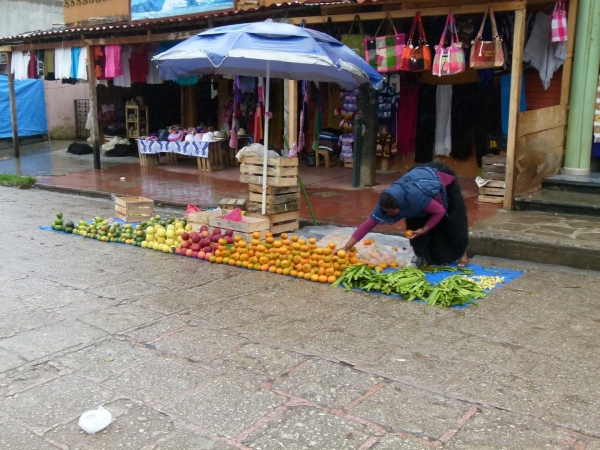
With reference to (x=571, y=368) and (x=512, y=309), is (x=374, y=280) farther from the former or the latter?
(x=571, y=368)

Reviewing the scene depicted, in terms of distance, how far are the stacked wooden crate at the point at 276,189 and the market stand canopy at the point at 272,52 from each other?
1.24 metres

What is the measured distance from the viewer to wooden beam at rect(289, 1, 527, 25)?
8.65m

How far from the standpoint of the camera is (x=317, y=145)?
550 inches

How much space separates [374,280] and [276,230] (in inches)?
93.6

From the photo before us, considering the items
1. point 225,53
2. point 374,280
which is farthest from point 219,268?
point 225,53

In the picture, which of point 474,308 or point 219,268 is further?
point 219,268

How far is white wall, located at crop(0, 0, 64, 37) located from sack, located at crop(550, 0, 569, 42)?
70.3 ft

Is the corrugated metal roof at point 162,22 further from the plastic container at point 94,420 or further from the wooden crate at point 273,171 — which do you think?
the plastic container at point 94,420

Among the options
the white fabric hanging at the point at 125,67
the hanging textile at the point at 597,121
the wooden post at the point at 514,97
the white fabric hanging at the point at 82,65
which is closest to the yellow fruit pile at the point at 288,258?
the wooden post at the point at 514,97

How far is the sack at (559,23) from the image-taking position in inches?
366

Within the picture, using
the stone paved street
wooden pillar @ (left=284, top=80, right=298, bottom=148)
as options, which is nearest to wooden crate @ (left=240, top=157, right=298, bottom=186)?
the stone paved street

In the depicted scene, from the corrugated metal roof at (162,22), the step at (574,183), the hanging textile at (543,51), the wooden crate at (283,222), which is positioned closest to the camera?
the wooden crate at (283,222)

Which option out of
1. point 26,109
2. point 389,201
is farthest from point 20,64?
point 389,201

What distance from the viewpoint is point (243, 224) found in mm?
7375
